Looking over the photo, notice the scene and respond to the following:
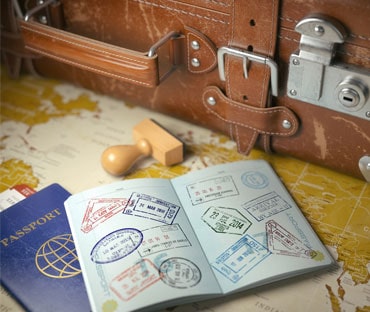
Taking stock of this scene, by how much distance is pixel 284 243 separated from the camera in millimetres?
812

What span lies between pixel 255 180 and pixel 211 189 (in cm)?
8

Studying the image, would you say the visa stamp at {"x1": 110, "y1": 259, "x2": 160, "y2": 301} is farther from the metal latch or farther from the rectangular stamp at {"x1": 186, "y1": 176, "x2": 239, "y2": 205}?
the metal latch

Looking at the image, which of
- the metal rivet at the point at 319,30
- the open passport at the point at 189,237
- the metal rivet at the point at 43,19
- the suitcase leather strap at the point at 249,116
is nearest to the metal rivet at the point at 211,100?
the suitcase leather strap at the point at 249,116

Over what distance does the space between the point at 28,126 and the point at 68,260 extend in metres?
0.35

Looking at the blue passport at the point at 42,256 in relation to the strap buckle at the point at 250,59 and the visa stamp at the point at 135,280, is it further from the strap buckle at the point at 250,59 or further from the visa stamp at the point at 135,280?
the strap buckle at the point at 250,59

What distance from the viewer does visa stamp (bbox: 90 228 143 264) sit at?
786 mm

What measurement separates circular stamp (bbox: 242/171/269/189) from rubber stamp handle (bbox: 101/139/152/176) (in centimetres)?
18

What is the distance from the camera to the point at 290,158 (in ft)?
3.22

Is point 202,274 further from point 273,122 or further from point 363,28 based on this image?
point 363,28

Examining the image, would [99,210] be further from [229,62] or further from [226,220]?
[229,62]

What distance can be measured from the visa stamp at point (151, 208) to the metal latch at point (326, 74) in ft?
0.90

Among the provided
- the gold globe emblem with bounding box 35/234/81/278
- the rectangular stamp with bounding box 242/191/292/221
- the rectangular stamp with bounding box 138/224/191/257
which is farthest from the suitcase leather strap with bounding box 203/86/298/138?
the gold globe emblem with bounding box 35/234/81/278

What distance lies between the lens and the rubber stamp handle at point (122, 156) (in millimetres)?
939

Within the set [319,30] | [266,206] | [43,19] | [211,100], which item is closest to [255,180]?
[266,206]
